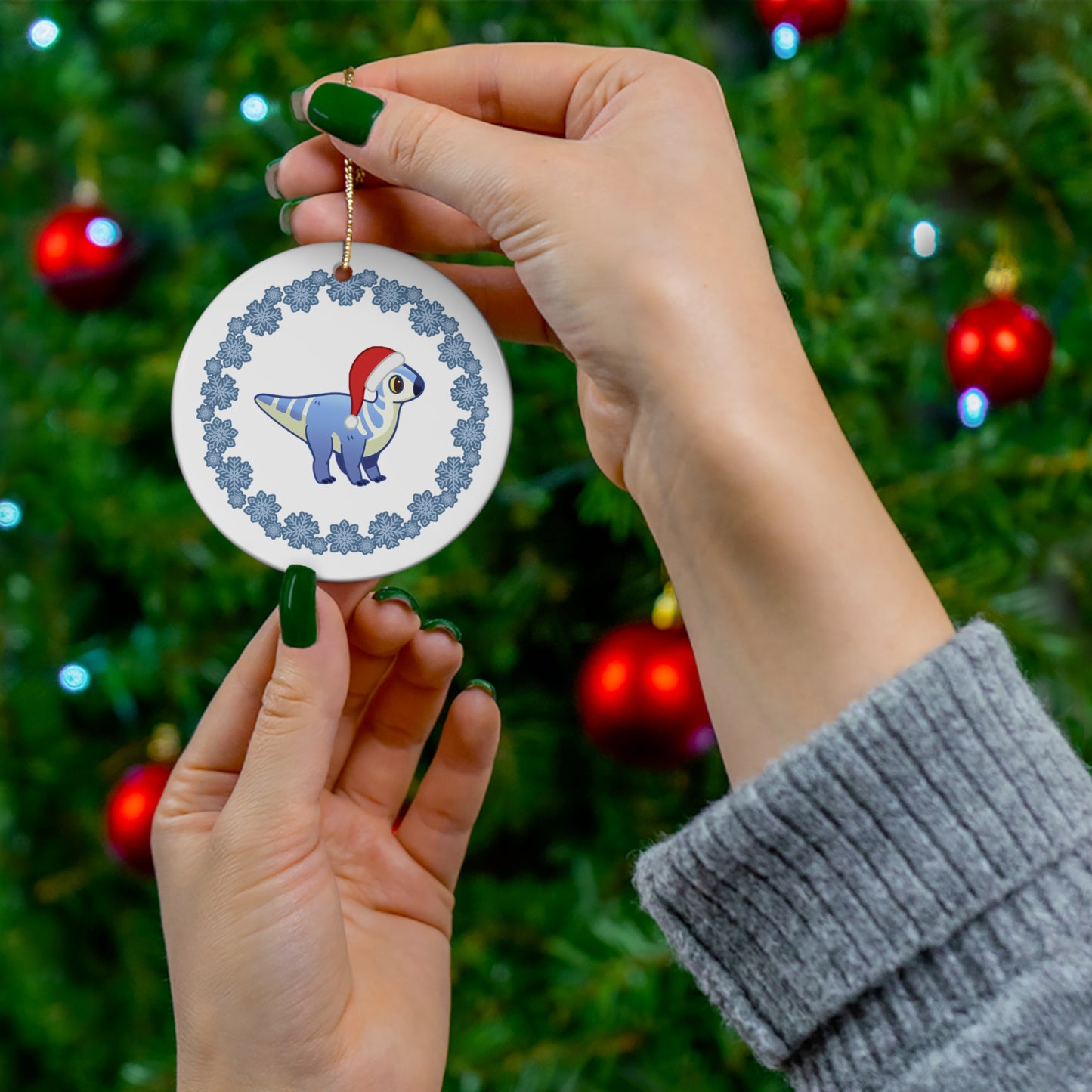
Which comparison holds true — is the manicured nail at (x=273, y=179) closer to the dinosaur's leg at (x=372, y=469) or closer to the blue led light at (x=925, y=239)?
the dinosaur's leg at (x=372, y=469)

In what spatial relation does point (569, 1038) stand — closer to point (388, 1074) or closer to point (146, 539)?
point (388, 1074)

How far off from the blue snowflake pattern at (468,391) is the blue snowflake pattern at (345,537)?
0.16 meters

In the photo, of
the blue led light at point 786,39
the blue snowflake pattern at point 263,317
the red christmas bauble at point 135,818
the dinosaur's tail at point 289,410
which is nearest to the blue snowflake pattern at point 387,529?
the dinosaur's tail at point 289,410

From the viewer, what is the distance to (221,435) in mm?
857

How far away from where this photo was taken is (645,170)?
0.73 m

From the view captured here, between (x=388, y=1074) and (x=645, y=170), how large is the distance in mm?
788

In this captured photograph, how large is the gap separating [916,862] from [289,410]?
25.6 inches

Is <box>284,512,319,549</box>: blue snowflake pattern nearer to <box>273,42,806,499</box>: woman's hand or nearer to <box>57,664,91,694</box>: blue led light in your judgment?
<box>273,42,806,499</box>: woman's hand

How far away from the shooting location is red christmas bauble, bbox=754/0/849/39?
97cm

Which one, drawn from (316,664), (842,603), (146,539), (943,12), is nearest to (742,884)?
(842,603)

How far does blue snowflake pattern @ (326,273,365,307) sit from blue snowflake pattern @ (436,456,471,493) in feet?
0.61

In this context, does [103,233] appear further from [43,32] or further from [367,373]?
[367,373]

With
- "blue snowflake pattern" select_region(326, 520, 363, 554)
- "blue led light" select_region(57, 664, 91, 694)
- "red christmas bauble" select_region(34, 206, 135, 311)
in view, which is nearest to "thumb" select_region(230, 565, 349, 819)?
"blue snowflake pattern" select_region(326, 520, 363, 554)

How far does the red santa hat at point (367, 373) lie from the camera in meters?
0.85
